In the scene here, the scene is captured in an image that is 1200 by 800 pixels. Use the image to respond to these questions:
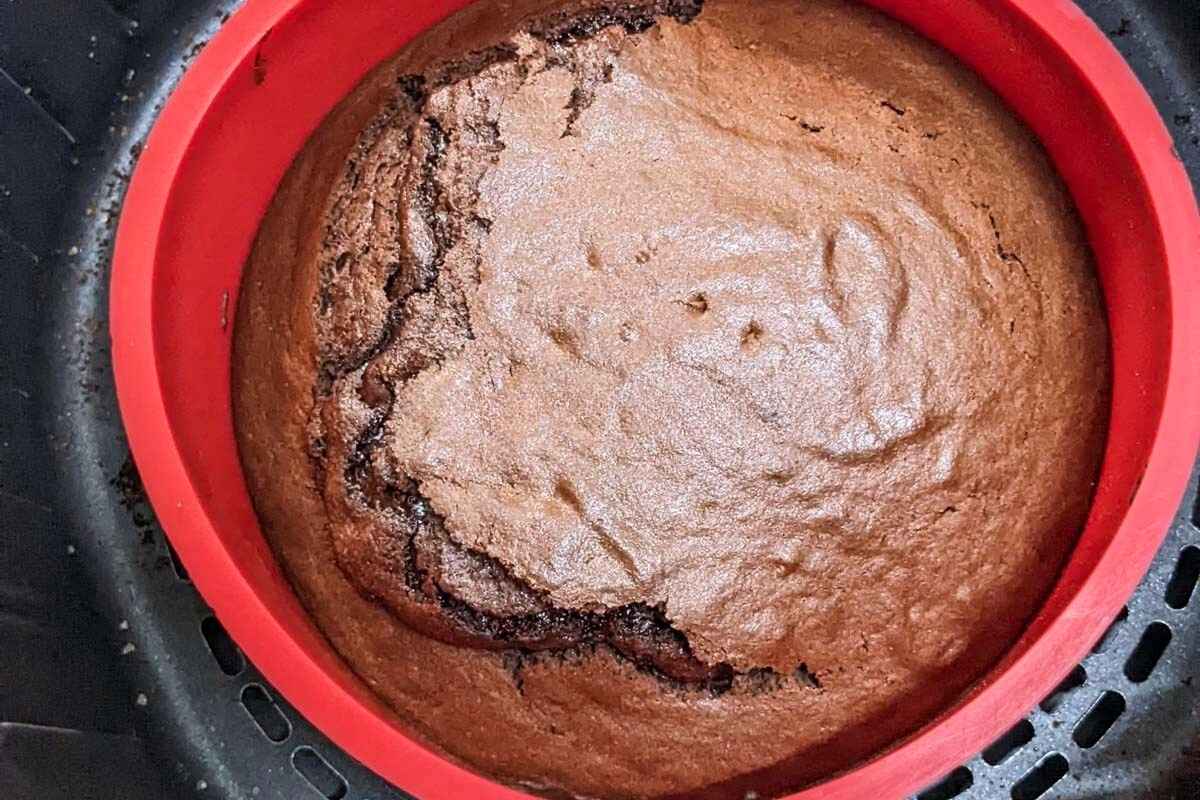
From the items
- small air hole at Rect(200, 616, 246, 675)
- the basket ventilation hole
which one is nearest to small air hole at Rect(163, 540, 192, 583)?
small air hole at Rect(200, 616, 246, 675)

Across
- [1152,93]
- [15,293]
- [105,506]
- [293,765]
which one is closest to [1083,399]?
[1152,93]

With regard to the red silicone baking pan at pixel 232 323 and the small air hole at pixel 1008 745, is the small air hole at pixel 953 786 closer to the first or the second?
the small air hole at pixel 1008 745

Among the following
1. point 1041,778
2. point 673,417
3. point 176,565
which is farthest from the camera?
point 176,565

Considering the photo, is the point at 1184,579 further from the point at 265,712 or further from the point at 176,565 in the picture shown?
the point at 176,565

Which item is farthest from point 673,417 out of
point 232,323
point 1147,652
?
point 1147,652

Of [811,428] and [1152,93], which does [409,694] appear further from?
[1152,93]
